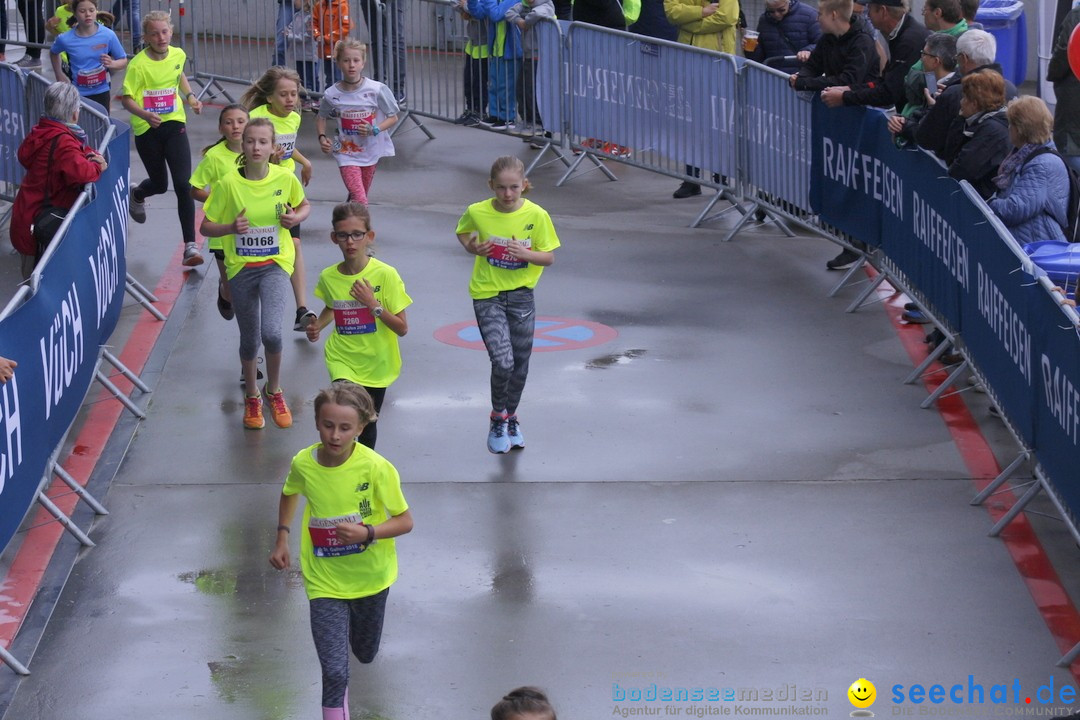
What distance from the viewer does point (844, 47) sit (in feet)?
41.3

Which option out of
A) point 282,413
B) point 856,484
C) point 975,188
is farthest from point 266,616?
point 975,188

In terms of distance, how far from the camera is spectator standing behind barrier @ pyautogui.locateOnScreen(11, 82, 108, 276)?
10703mm

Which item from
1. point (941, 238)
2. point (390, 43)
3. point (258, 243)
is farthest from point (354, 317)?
point (390, 43)

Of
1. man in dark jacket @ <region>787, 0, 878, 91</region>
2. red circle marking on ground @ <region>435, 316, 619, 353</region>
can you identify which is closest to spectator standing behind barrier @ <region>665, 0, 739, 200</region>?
man in dark jacket @ <region>787, 0, 878, 91</region>

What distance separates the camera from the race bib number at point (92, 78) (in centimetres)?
1533

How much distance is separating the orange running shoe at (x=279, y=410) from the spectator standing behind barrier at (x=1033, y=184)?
4617 mm

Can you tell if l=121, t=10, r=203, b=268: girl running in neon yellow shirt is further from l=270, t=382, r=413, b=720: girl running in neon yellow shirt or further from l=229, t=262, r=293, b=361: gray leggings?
l=270, t=382, r=413, b=720: girl running in neon yellow shirt

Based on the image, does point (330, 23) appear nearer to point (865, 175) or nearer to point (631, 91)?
point (631, 91)

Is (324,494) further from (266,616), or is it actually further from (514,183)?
(514,183)

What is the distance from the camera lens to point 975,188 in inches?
398

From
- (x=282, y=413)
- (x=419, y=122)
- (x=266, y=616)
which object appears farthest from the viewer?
(x=419, y=122)

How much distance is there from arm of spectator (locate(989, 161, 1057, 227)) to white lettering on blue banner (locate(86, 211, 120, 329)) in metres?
5.57

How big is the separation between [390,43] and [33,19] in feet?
21.5

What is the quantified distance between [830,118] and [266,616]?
23.5ft
